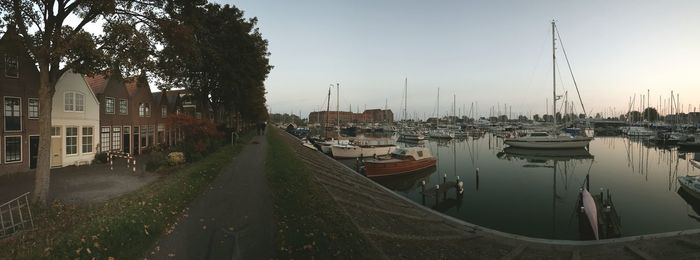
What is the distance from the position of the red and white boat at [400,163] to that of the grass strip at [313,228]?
1399 cm

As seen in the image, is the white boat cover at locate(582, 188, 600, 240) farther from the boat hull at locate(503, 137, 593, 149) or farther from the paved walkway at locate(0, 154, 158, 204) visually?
the boat hull at locate(503, 137, 593, 149)

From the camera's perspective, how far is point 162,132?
39.1m

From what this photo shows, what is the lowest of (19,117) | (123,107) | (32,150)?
(32,150)

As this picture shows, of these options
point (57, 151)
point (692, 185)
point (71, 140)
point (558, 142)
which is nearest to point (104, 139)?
point (71, 140)

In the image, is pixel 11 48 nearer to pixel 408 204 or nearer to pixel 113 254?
pixel 113 254

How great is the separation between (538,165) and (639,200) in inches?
601

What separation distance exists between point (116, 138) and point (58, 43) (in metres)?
22.4

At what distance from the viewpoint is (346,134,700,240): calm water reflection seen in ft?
55.4

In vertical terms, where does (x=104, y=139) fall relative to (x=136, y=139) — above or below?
above

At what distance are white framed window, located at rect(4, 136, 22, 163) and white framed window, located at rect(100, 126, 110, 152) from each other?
7143 mm

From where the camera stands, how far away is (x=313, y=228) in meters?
9.03

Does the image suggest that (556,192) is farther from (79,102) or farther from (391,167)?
(79,102)

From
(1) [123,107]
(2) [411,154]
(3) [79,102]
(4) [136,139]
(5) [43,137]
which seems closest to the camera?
(5) [43,137]

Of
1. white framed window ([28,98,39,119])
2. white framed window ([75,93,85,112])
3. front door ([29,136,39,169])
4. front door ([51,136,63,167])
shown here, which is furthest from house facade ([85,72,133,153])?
white framed window ([28,98,39,119])
